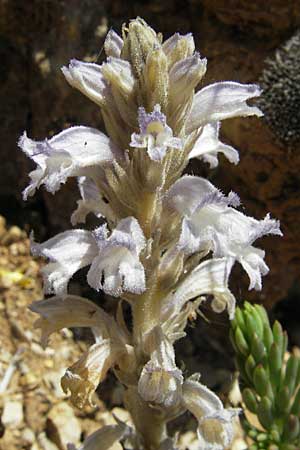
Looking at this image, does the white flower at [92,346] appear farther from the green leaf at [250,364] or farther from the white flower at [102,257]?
the green leaf at [250,364]

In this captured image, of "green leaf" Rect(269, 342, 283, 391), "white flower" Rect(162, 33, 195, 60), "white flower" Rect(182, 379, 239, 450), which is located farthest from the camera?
"green leaf" Rect(269, 342, 283, 391)

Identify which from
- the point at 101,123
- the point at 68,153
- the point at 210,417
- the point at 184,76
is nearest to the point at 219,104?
the point at 184,76

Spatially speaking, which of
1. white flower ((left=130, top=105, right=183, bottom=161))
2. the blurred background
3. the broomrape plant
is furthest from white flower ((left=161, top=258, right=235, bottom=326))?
the blurred background

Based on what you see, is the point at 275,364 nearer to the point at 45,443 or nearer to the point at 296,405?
the point at 296,405

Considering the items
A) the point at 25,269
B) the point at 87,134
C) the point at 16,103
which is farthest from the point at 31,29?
the point at 87,134

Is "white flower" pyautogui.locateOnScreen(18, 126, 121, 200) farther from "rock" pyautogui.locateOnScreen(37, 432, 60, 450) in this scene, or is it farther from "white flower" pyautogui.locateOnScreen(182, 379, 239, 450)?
"rock" pyautogui.locateOnScreen(37, 432, 60, 450)
